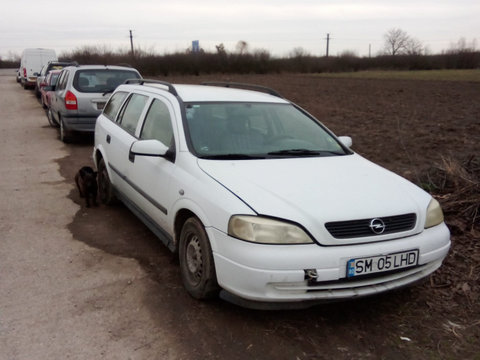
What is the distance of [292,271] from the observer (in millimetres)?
2920

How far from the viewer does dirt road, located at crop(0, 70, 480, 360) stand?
119 inches

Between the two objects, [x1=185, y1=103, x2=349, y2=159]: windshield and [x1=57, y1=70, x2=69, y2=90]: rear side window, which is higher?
[x1=57, y1=70, x2=69, y2=90]: rear side window

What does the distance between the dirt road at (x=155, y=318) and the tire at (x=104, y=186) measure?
3.35 ft

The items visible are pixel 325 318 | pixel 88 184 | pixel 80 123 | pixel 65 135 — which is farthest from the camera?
pixel 65 135

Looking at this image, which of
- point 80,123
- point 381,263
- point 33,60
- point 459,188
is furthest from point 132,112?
point 33,60

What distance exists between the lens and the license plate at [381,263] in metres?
2.99

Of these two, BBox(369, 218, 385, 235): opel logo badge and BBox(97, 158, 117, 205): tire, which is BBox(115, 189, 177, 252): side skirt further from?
BBox(369, 218, 385, 235): opel logo badge

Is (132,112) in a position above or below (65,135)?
above

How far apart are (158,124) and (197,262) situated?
5.37 feet

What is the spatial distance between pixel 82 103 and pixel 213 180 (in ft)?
25.0

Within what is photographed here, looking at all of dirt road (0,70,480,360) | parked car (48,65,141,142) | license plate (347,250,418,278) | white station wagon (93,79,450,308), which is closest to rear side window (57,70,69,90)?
parked car (48,65,141,142)

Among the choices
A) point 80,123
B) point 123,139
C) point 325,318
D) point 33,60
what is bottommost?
point 325,318

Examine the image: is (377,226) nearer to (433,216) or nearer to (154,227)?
(433,216)

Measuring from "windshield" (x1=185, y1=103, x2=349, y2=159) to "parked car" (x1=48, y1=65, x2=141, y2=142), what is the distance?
21.3ft
